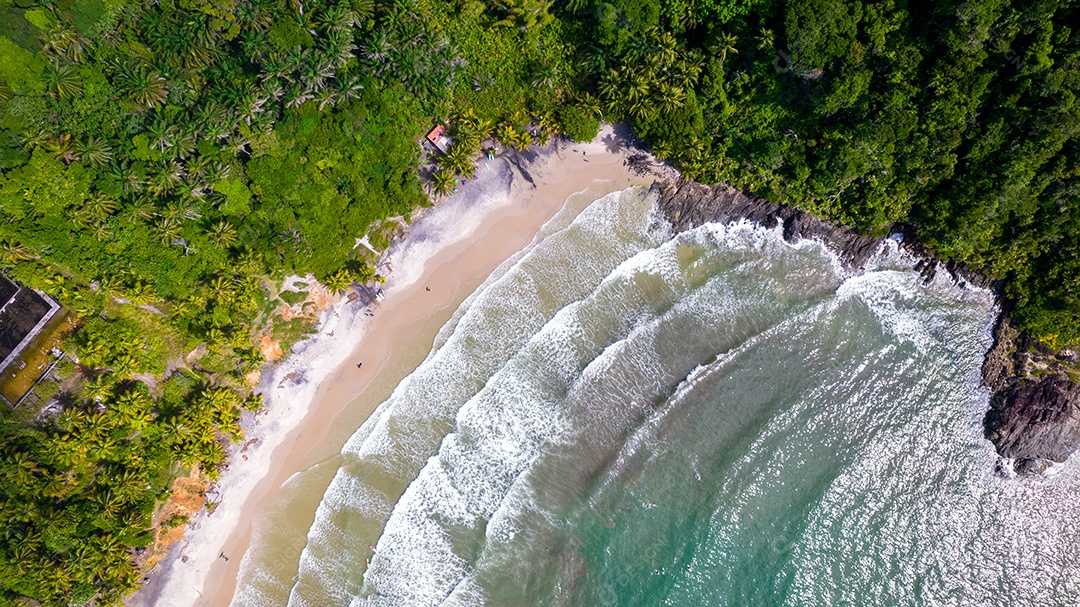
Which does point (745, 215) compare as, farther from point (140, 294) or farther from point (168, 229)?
point (140, 294)

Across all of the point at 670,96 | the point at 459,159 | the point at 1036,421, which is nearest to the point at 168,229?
the point at 459,159

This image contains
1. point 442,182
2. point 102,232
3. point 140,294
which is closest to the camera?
point 102,232

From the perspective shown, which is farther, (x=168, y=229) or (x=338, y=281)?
(x=338, y=281)

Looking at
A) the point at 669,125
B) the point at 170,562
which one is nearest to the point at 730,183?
the point at 669,125

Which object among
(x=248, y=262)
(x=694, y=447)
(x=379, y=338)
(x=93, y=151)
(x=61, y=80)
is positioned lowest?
(x=694, y=447)

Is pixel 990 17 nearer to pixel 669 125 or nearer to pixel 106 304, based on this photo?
pixel 669 125

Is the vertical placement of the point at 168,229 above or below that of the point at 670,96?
above

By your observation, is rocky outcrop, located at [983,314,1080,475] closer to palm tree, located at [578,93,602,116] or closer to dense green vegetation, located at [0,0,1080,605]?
dense green vegetation, located at [0,0,1080,605]
